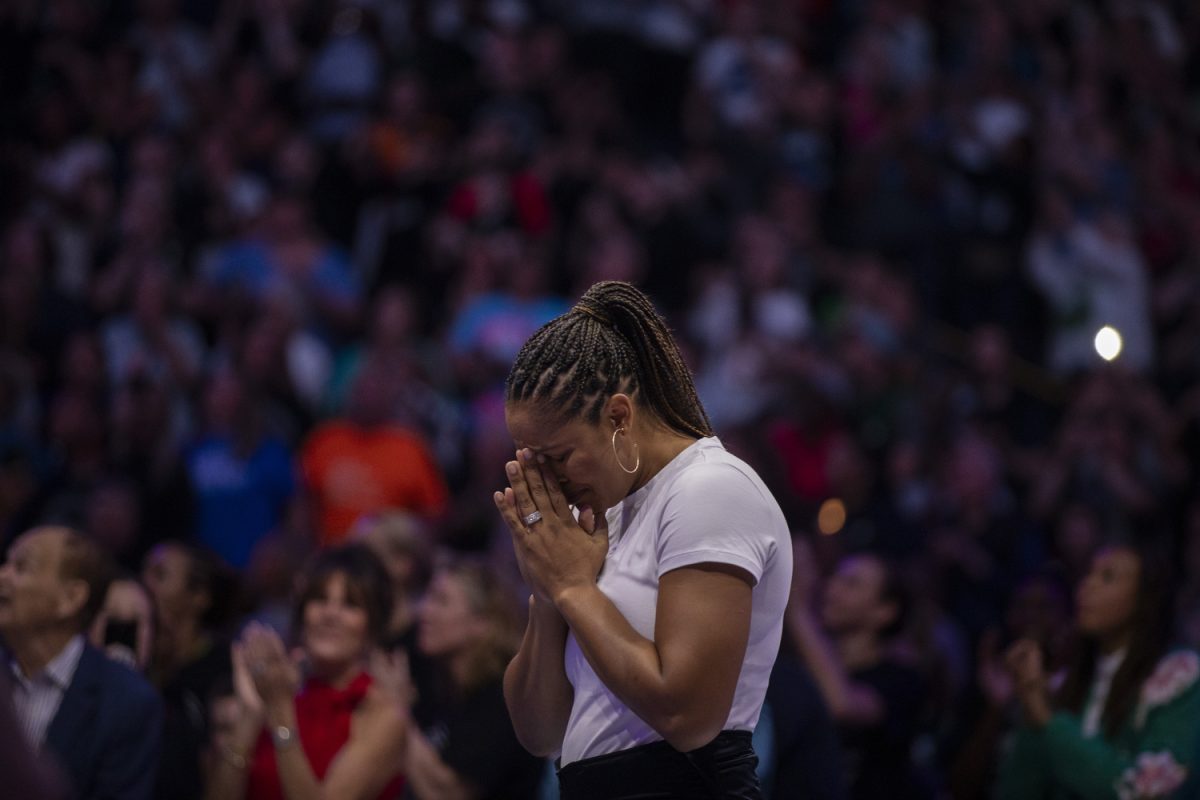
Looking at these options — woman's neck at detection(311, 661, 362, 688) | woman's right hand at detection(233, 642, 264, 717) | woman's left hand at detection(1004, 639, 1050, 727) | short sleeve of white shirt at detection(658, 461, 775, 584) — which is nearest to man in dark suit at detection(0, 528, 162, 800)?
woman's right hand at detection(233, 642, 264, 717)

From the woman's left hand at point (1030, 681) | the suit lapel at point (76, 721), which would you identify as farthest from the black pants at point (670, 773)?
the woman's left hand at point (1030, 681)

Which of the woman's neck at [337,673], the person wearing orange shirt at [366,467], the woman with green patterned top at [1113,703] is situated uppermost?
the woman's neck at [337,673]

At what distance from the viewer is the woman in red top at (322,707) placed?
443cm

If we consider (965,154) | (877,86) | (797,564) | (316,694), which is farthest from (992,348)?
(316,694)

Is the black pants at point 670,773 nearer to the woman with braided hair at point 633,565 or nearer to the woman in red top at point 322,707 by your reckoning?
the woman with braided hair at point 633,565

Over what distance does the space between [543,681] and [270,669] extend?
5.71 ft

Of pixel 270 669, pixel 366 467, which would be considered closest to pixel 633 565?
pixel 270 669

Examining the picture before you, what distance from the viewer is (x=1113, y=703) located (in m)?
5.11

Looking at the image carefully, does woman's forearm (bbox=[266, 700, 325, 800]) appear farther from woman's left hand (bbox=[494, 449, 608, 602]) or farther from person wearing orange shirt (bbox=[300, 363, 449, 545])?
person wearing orange shirt (bbox=[300, 363, 449, 545])

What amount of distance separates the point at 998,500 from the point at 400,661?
4.83 metres

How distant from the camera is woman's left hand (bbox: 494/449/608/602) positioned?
9.02ft

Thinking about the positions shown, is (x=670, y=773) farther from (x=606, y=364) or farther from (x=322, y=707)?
(x=322, y=707)

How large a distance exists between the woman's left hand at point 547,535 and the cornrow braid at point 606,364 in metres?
0.13

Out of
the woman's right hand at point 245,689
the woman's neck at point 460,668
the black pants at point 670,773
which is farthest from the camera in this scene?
the woman's neck at point 460,668
